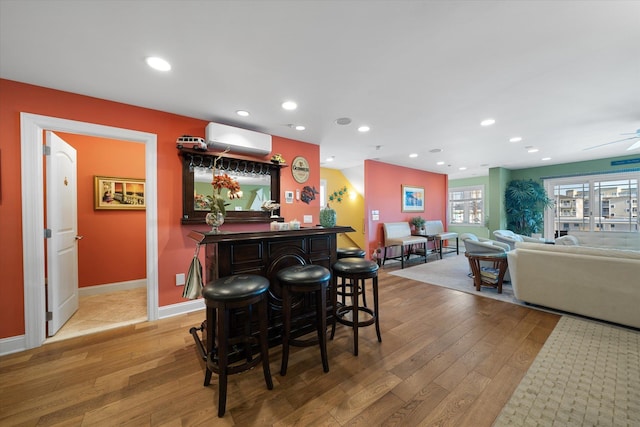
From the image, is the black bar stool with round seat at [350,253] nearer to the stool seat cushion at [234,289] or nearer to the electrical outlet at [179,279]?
the stool seat cushion at [234,289]

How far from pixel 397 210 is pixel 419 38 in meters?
4.96

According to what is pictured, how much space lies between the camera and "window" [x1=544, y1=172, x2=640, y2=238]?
207 inches

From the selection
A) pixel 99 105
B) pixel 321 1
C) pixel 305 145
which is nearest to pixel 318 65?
pixel 321 1

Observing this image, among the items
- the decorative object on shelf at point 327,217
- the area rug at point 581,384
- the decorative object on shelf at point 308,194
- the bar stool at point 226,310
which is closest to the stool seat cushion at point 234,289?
the bar stool at point 226,310

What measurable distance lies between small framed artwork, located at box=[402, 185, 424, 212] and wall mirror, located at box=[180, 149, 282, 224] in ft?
13.5

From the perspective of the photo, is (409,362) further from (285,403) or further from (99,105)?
(99,105)

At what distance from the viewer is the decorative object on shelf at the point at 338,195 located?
6.08 m

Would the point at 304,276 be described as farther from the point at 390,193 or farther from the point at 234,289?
the point at 390,193

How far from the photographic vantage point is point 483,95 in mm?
2447

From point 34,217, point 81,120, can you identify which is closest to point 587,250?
point 81,120

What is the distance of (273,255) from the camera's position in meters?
2.12

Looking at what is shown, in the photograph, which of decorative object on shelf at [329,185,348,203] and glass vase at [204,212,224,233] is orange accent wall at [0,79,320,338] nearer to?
glass vase at [204,212,224,233]

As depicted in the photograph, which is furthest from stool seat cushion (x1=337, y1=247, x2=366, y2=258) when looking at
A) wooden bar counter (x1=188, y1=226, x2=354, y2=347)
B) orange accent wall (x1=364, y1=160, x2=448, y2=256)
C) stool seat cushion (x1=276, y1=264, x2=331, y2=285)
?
orange accent wall (x1=364, y1=160, x2=448, y2=256)

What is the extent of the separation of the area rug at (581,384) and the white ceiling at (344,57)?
8.05ft
